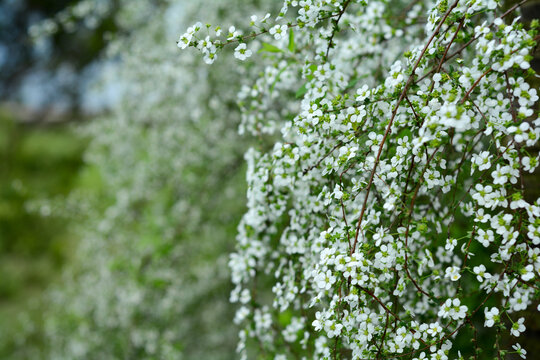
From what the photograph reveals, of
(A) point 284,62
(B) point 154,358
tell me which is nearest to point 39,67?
(B) point 154,358

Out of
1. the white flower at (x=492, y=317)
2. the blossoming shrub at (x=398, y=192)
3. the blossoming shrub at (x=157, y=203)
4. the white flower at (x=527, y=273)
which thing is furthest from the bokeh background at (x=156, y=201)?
the white flower at (x=527, y=273)

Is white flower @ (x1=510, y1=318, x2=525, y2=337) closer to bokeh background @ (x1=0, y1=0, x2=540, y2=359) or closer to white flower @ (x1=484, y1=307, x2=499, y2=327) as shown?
white flower @ (x1=484, y1=307, x2=499, y2=327)

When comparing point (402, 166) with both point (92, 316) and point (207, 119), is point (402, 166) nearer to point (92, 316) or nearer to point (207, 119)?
point (207, 119)

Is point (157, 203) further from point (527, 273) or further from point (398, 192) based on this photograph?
point (527, 273)

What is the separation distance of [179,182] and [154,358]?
137 cm

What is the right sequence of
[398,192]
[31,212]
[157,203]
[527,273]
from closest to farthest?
[527,273] < [398,192] < [157,203] < [31,212]

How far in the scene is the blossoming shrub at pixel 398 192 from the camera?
1440 mm

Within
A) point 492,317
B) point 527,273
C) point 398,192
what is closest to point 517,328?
point 492,317

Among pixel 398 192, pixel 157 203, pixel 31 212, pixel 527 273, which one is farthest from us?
pixel 31 212

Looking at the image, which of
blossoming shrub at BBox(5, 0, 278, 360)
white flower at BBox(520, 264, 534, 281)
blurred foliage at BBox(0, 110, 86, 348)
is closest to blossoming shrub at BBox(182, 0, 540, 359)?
white flower at BBox(520, 264, 534, 281)

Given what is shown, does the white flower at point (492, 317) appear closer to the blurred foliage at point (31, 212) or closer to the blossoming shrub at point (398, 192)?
the blossoming shrub at point (398, 192)

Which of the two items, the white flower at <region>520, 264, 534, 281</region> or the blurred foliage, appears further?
the blurred foliage

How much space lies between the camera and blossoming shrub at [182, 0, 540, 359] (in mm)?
1440

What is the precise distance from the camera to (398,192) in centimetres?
150
